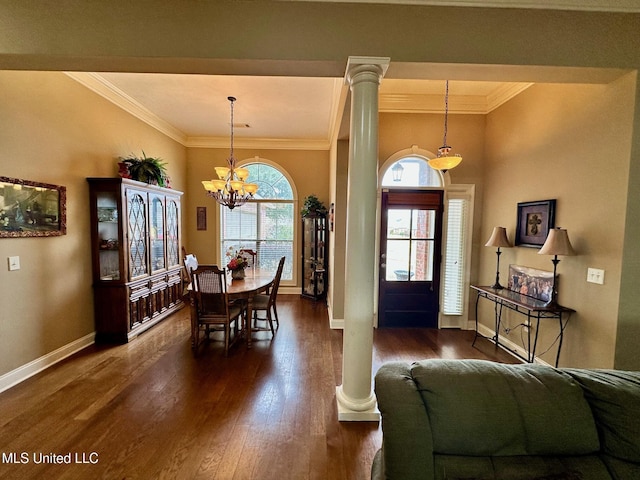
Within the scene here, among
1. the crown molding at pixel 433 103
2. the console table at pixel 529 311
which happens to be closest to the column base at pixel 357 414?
the console table at pixel 529 311

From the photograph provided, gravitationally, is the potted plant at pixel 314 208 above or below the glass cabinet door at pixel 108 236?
above

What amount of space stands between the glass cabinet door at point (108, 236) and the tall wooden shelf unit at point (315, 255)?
303cm

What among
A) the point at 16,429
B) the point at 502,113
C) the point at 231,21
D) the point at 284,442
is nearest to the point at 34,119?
A: the point at 231,21

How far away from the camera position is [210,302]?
3.23m

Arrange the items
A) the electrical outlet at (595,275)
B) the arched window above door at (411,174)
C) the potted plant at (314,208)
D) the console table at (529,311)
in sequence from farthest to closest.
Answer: the potted plant at (314,208) < the arched window above door at (411,174) < the console table at (529,311) < the electrical outlet at (595,275)

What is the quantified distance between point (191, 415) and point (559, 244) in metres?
3.44

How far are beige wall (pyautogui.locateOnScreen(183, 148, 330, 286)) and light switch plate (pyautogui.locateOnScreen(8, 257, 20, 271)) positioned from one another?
322 cm

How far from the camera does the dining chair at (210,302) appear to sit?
10.1 ft

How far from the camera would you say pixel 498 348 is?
3.50 metres

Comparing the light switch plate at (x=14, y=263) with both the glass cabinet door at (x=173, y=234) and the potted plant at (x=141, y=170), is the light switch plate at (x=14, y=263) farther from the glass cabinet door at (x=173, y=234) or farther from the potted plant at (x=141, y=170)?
the glass cabinet door at (x=173, y=234)

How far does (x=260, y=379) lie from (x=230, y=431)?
69 centimetres

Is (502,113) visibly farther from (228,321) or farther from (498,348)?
(228,321)

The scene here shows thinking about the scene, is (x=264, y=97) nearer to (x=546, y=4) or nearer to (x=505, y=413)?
(x=546, y=4)

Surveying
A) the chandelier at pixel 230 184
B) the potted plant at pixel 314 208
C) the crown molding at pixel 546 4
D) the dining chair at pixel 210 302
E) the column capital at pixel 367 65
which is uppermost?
the crown molding at pixel 546 4
